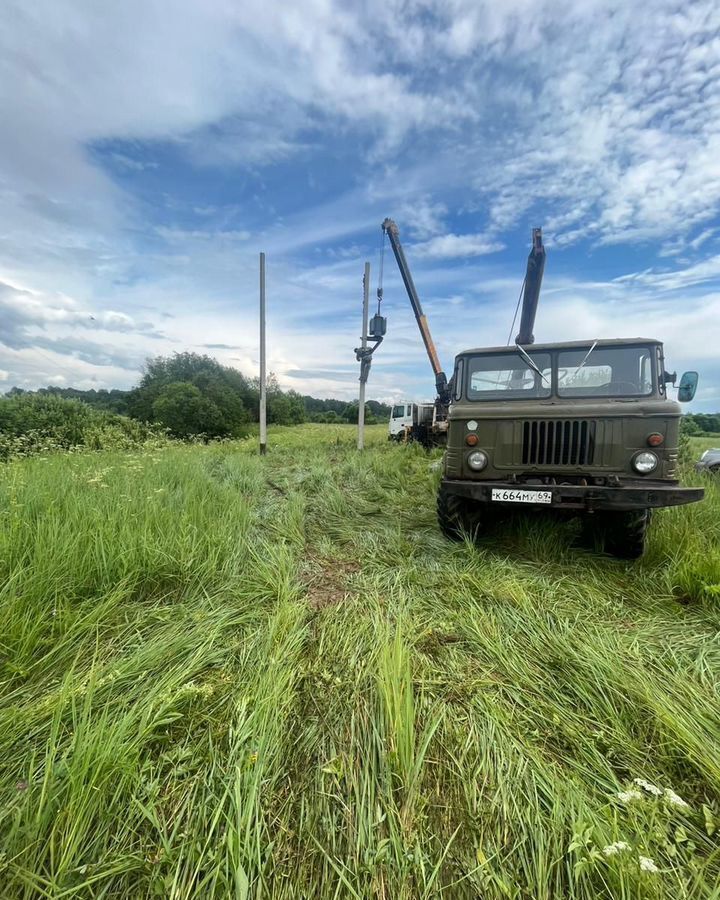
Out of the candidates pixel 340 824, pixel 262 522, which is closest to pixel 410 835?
pixel 340 824

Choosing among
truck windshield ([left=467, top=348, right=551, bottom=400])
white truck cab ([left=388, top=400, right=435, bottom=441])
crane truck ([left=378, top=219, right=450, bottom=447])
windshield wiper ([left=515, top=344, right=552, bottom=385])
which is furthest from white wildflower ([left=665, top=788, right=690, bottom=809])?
white truck cab ([left=388, top=400, right=435, bottom=441])

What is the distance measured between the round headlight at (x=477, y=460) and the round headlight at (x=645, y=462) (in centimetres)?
123

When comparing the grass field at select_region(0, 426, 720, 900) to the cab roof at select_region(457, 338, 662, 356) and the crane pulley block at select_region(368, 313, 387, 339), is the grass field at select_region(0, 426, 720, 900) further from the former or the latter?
the crane pulley block at select_region(368, 313, 387, 339)

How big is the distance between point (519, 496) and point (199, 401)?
136 ft

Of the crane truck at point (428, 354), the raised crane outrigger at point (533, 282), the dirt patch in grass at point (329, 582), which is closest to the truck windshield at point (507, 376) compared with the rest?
the dirt patch in grass at point (329, 582)

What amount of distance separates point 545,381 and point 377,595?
2.88 metres

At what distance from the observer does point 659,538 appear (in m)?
3.63

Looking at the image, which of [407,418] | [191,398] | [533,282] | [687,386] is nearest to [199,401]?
[191,398]

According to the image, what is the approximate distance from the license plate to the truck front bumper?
3 cm

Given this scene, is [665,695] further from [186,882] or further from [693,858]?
[186,882]

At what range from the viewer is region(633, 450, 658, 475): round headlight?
124 inches

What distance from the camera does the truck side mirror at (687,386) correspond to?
3767 mm

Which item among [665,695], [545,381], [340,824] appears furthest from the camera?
[545,381]

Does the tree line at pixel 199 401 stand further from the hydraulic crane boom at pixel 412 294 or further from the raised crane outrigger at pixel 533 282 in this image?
the raised crane outrigger at pixel 533 282
